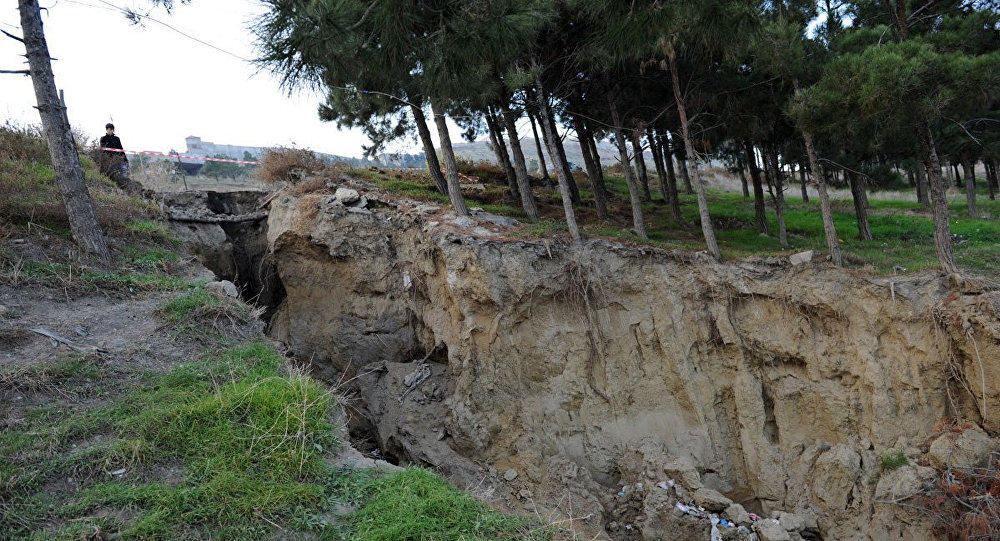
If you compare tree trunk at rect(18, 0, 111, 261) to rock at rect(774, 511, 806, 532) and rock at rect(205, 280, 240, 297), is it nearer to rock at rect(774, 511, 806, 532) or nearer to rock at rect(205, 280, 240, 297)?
rock at rect(205, 280, 240, 297)

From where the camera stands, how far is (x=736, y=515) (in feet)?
31.4

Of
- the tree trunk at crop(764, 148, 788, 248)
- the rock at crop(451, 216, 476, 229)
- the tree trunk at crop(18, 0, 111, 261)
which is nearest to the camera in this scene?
the tree trunk at crop(18, 0, 111, 261)

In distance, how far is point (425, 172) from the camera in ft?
64.7

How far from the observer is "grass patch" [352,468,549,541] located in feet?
13.8

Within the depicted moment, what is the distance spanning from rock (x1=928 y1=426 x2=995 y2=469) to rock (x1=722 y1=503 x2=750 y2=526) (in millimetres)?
3216

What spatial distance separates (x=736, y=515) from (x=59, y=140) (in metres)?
13.8

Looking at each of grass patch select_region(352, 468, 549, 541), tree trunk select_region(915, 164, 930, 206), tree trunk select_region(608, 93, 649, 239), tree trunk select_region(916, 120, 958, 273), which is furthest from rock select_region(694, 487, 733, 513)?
tree trunk select_region(915, 164, 930, 206)

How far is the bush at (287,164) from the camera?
16.2m

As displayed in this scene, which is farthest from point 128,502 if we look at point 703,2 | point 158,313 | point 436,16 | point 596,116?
point 596,116

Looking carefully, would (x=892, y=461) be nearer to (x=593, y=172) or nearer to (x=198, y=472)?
(x=593, y=172)

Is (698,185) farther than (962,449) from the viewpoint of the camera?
Yes

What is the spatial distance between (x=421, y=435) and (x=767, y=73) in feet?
39.8

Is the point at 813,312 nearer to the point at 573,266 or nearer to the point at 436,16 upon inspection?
the point at 573,266

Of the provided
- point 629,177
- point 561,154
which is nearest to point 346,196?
point 561,154
